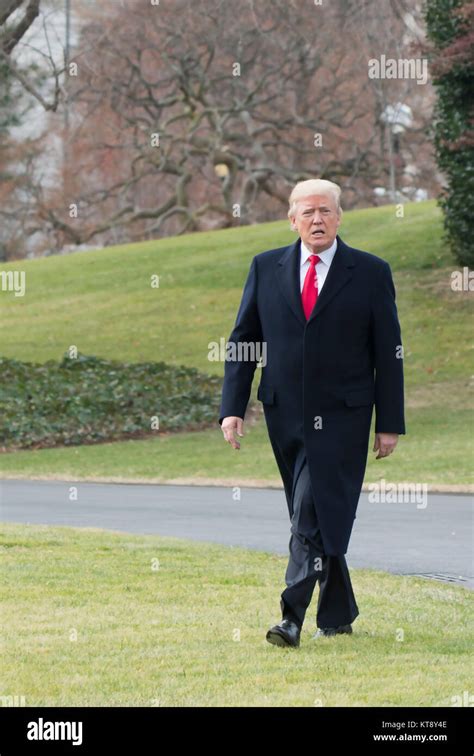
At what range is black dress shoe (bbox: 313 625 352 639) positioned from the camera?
7273mm

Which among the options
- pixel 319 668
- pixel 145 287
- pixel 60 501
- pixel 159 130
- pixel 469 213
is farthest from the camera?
pixel 159 130

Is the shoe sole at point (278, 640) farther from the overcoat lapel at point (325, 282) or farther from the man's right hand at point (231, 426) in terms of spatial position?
the overcoat lapel at point (325, 282)

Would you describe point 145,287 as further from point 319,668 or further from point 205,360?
point 319,668

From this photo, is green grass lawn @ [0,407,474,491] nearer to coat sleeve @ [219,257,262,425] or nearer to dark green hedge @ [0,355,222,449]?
dark green hedge @ [0,355,222,449]

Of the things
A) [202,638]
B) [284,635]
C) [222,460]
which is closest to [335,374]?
[284,635]

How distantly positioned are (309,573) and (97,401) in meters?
17.9

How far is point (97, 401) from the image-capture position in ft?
81.5

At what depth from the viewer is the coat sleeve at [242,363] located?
7297mm

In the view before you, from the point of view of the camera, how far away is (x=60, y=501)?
640 inches

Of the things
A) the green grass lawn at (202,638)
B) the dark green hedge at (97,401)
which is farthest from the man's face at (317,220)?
the dark green hedge at (97,401)

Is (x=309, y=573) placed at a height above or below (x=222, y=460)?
below

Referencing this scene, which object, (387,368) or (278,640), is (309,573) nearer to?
(278,640)

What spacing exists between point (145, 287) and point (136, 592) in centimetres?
2729
